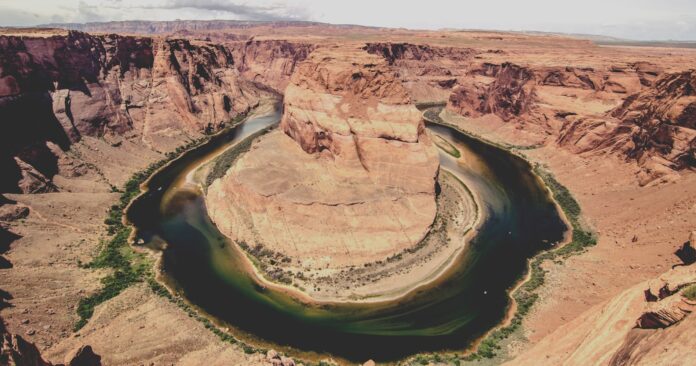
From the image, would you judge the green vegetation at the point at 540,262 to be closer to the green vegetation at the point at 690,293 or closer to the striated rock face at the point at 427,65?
the green vegetation at the point at 690,293

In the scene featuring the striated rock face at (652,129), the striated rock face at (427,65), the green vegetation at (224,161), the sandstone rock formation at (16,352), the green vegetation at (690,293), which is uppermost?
the striated rock face at (427,65)

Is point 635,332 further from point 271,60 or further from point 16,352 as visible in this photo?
point 271,60

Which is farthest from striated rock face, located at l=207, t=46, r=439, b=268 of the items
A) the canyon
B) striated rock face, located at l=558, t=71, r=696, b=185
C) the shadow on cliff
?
striated rock face, located at l=558, t=71, r=696, b=185

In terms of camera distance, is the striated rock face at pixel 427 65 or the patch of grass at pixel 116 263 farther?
the striated rock face at pixel 427 65

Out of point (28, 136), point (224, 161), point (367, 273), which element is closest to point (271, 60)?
point (224, 161)

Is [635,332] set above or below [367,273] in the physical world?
above

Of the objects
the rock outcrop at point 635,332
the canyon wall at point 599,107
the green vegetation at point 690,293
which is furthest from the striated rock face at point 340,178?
the canyon wall at point 599,107

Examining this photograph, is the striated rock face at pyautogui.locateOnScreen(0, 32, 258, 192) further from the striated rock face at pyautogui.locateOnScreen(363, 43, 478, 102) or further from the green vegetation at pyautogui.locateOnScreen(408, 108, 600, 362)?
the striated rock face at pyautogui.locateOnScreen(363, 43, 478, 102)
